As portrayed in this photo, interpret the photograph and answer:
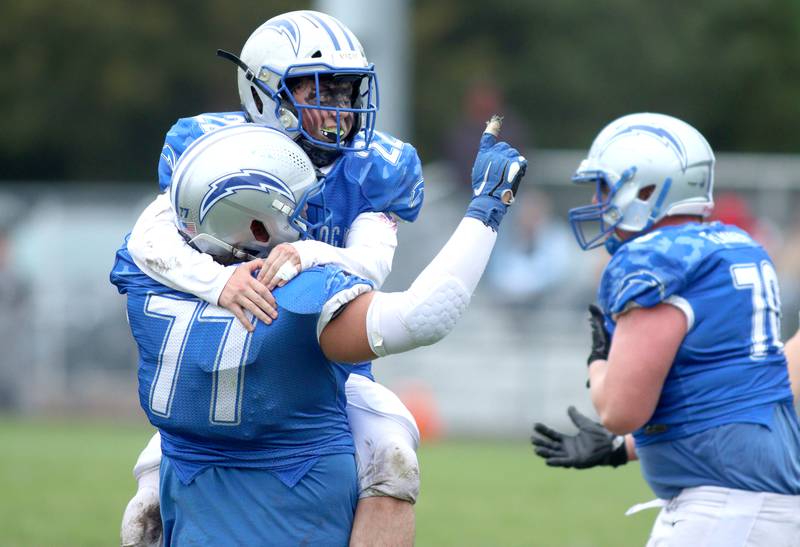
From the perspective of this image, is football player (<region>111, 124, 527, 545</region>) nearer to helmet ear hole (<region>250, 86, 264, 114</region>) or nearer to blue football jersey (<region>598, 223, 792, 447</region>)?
blue football jersey (<region>598, 223, 792, 447</region>)

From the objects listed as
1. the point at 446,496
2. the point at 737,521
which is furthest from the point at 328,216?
the point at 446,496

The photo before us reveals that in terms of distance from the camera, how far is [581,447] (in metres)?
4.35

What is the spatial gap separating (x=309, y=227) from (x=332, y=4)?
10.2 metres

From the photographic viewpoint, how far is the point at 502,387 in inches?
530

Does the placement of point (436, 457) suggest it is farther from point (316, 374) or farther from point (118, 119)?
point (118, 119)

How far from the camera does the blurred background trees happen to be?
2148 cm

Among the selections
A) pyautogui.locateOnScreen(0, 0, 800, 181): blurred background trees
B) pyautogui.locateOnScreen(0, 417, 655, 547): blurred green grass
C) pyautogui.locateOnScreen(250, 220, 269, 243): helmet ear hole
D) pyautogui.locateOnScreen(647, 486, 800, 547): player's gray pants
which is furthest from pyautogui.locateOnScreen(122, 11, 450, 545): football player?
pyautogui.locateOnScreen(0, 0, 800, 181): blurred background trees

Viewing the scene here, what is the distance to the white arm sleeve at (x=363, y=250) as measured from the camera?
3.70m

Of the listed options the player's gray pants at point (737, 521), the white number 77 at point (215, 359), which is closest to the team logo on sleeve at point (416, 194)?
the white number 77 at point (215, 359)

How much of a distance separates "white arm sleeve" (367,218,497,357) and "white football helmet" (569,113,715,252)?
76 centimetres

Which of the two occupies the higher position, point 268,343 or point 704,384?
point 268,343

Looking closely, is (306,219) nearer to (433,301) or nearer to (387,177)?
(387,177)

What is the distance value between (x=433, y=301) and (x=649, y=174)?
100 cm

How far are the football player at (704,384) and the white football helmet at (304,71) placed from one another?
94 cm
